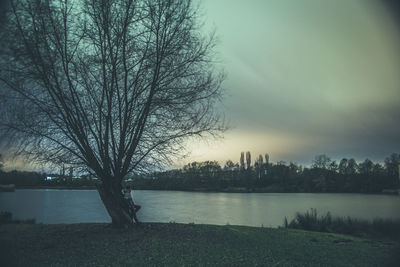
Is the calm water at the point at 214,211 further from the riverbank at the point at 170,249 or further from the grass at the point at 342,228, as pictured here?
the riverbank at the point at 170,249

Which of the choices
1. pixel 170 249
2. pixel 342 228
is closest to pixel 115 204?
pixel 170 249

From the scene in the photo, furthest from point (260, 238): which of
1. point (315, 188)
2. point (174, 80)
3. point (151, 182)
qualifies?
point (315, 188)

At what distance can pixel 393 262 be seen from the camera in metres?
7.67

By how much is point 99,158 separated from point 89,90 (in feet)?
7.78

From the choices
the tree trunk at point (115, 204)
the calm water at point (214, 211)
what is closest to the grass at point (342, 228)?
the tree trunk at point (115, 204)

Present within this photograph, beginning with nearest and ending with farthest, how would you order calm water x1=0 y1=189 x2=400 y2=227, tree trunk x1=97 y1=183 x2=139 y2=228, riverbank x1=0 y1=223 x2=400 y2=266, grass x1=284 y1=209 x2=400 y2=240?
riverbank x1=0 y1=223 x2=400 y2=266 → tree trunk x1=97 y1=183 x2=139 y2=228 → grass x1=284 y1=209 x2=400 y2=240 → calm water x1=0 y1=189 x2=400 y2=227

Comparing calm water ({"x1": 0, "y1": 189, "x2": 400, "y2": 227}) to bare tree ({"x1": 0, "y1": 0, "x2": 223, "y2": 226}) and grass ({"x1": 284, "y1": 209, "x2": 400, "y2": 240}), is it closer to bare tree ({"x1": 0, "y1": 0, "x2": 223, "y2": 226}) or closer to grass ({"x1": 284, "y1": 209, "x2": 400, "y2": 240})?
grass ({"x1": 284, "y1": 209, "x2": 400, "y2": 240})

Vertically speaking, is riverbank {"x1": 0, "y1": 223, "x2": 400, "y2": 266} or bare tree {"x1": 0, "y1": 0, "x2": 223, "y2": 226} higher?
bare tree {"x1": 0, "y1": 0, "x2": 223, "y2": 226}

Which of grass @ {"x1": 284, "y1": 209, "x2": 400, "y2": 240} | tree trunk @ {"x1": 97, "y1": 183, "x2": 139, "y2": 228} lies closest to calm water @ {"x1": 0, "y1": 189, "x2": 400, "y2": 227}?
grass @ {"x1": 284, "y1": 209, "x2": 400, "y2": 240}

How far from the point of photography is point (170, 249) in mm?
7430

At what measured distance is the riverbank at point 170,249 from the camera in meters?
6.43

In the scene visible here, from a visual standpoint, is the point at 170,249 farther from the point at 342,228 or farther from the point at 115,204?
the point at 342,228

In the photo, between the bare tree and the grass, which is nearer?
the bare tree

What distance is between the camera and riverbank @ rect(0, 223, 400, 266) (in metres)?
6.43
